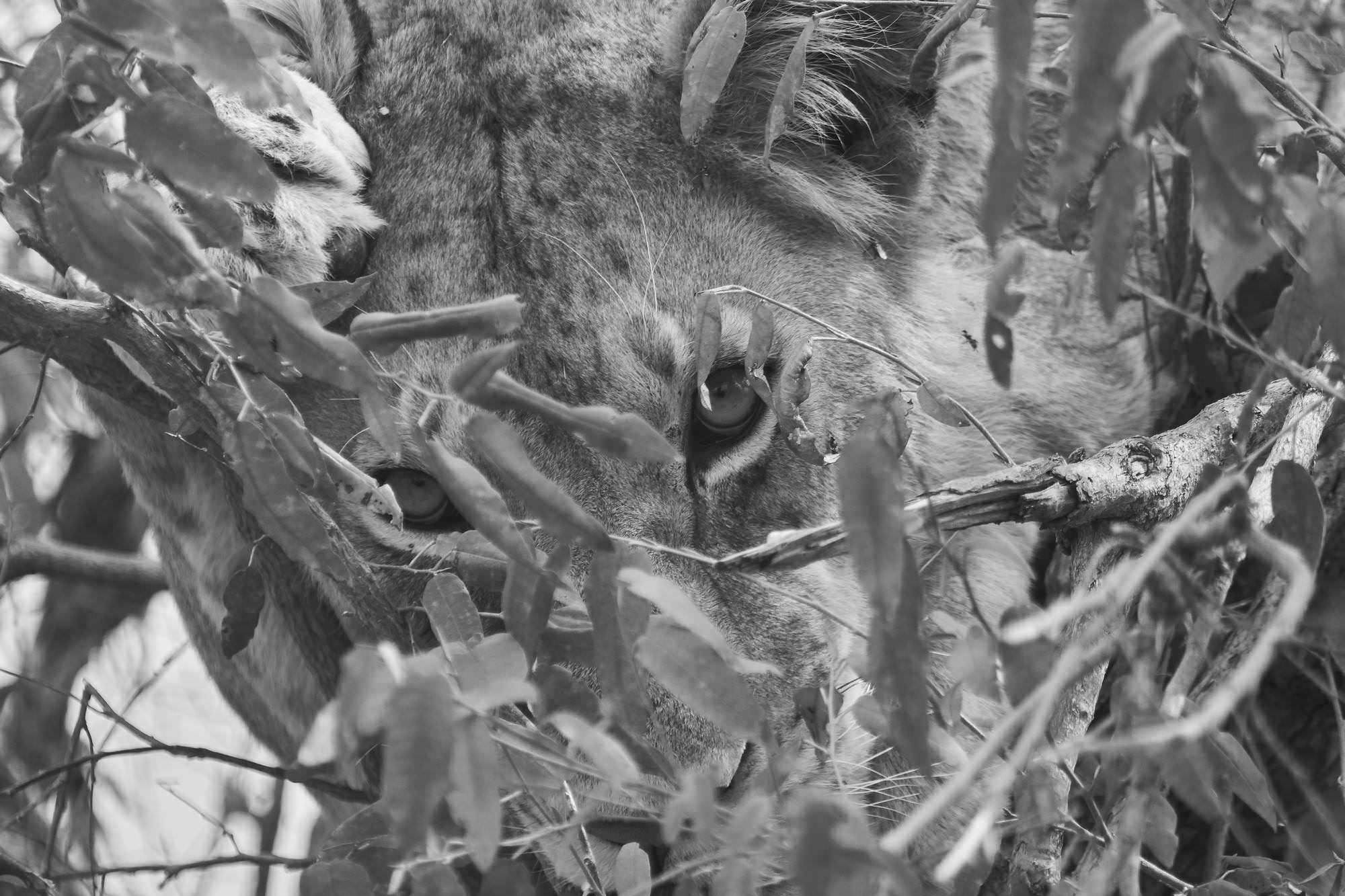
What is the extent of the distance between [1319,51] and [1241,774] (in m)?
1.09

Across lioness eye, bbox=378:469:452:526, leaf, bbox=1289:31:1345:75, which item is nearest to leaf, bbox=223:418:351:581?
lioness eye, bbox=378:469:452:526

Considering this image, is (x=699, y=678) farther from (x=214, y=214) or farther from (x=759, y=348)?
(x=759, y=348)

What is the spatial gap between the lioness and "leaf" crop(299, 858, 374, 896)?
856mm

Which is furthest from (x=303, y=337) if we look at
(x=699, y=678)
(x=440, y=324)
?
(x=699, y=678)

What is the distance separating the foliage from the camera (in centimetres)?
103

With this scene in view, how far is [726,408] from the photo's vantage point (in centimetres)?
264

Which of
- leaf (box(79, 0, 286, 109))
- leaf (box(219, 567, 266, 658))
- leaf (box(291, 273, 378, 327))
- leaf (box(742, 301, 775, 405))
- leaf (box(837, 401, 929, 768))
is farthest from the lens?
leaf (box(742, 301, 775, 405))

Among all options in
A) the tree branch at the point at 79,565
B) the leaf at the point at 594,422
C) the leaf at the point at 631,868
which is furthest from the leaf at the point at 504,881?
the tree branch at the point at 79,565

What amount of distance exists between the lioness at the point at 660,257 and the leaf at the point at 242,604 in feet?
1.77

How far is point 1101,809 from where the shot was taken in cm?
202

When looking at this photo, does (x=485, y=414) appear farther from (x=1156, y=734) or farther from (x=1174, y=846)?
(x=1174, y=846)

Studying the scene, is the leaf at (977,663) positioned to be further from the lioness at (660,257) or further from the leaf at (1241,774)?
the lioness at (660,257)

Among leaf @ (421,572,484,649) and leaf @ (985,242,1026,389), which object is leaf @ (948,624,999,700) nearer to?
leaf @ (985,242,1026,389)

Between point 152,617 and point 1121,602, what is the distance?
161 inches
